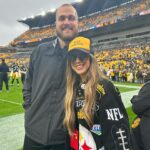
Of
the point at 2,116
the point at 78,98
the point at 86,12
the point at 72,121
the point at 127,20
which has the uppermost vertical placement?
the point at 86,12

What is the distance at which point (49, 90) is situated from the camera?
108 inches

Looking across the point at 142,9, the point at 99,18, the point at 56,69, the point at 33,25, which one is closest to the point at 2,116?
the point at 56,69

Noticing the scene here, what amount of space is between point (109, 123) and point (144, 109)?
932mm

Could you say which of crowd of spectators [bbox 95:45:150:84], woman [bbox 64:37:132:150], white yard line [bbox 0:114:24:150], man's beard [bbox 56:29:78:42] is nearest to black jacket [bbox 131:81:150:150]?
woman [bbox 64:37:132:150]

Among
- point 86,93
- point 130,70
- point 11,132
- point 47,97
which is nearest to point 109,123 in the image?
point 86,93

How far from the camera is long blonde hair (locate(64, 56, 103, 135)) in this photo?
2248mm

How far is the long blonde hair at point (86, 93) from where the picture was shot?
2248 mm

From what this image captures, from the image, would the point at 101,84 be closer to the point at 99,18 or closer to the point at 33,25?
the point at 99,18

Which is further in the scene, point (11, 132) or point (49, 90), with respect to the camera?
point (11, 132)

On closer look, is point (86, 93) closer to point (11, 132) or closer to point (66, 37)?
point (66, 37)

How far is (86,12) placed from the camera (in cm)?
5769

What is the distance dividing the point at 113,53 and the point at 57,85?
3577 centimetres

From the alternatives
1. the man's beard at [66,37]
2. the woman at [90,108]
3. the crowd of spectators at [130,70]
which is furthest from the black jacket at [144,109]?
the crowd of spectators at [130,70]

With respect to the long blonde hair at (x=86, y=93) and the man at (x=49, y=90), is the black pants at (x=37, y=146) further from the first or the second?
the long blonde hair at (x=86, y=93)
